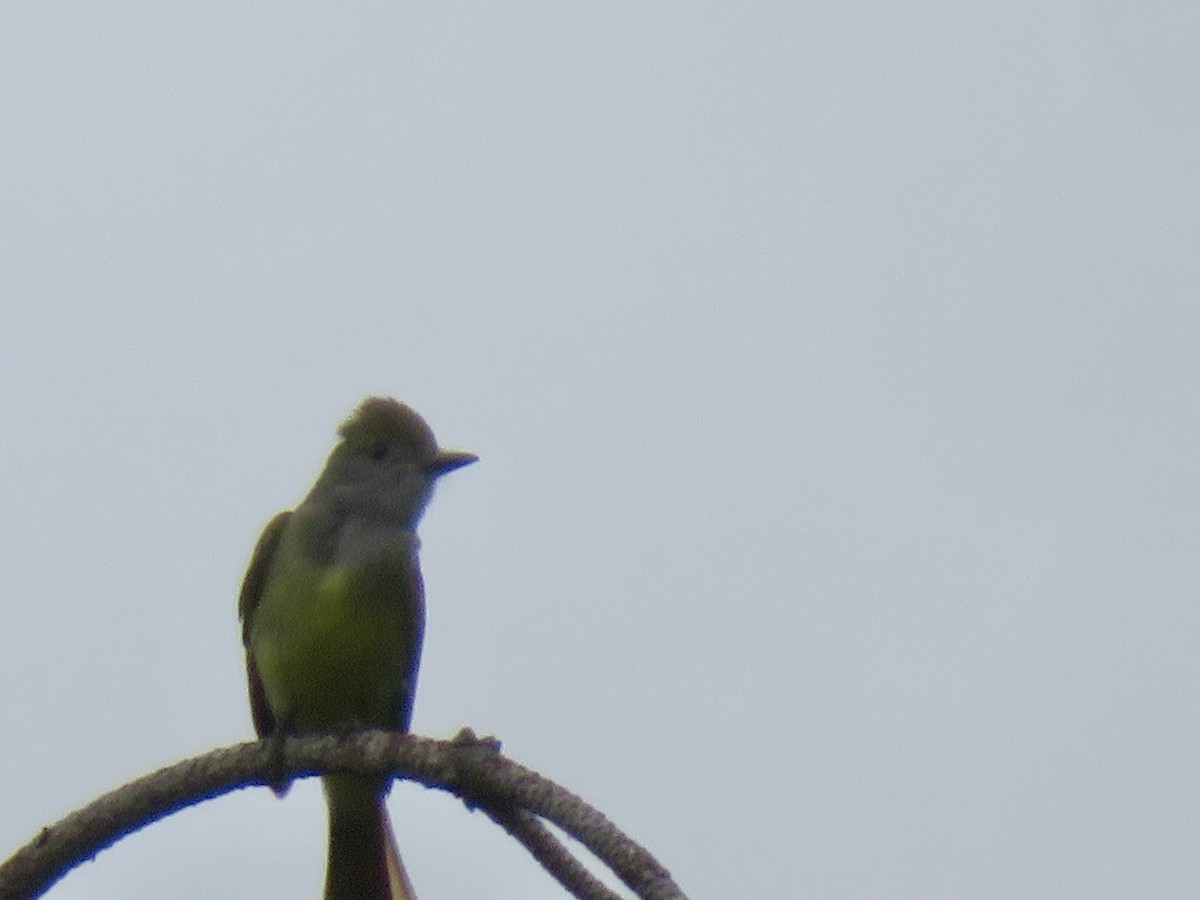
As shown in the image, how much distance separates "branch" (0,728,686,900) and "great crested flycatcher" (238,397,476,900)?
146 cm

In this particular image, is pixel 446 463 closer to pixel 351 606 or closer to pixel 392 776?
pixel 351 606

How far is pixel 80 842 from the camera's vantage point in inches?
113

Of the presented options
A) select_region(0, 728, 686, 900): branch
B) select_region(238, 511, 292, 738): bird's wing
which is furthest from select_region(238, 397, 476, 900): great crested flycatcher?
select_region(0, 728, 686, 900): branch

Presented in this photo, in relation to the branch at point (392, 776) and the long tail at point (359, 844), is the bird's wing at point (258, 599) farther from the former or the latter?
the branch at point (392, 776)

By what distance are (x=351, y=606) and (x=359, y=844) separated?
2.22ft

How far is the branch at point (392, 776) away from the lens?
2.50 metres

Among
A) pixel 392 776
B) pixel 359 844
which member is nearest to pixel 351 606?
pixel 359 844

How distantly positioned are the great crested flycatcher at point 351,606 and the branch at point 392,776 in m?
1.46

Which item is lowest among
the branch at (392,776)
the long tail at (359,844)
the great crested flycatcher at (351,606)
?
the branch at (392,776)

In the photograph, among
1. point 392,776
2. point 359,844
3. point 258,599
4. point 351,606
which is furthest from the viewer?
point 258,599

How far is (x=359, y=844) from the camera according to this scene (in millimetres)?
4688

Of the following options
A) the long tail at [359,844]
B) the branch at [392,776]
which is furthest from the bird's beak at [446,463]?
the branch at [392,776]

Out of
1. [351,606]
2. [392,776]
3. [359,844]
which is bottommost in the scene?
[392,776]

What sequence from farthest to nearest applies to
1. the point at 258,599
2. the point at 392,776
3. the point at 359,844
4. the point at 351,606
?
the point at 258,599, the point at 351,606, the point at 359,844, the point at 392,776
